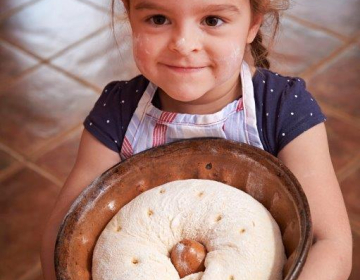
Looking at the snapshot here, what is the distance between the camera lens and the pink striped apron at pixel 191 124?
935 millimetres

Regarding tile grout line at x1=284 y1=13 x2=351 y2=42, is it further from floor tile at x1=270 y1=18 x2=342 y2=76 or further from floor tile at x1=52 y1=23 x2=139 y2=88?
floor tile at x1=52 y1=23 x2=139 y2=88

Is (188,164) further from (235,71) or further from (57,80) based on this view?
(57,80)

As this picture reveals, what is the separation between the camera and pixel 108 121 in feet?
3.23

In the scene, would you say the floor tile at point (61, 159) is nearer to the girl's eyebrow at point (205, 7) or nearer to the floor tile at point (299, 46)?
the floor tile at point (299, 46)

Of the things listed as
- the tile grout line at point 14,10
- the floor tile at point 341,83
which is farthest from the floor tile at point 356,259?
the tile grout line at point 14,10

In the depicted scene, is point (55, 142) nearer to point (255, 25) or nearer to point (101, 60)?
point (101, 60)

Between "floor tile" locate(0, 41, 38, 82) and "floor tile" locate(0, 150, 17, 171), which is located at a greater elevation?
"floor tile" locate(0, 41, 38, 82)

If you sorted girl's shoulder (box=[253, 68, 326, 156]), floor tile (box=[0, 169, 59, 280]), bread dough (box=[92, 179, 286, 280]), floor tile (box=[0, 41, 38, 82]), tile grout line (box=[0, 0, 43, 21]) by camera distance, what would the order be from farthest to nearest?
tile grout line (box=[0, 0, 43, 21]) < floor tile (box=[0, 41, 38, 82]) < floor tile (box=[0, 169, 59, 280]) < girl's shoulder (box=[253, 68, 326, 156]) < bread dough (box=[92, 179, 286, 280])

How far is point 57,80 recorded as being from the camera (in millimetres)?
1890

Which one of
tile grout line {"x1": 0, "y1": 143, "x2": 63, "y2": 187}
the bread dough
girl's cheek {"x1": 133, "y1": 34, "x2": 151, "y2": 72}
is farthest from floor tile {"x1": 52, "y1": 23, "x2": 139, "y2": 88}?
the bread dough

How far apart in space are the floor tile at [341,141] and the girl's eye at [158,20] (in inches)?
32.9

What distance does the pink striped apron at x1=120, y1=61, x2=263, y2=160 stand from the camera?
0.94 metres

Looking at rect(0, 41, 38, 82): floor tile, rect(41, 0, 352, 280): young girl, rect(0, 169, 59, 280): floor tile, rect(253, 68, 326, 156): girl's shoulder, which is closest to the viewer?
rect(41, 0, 352, 280): young girl

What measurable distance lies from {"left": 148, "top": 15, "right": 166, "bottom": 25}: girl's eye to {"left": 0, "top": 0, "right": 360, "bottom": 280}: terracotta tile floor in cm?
63
